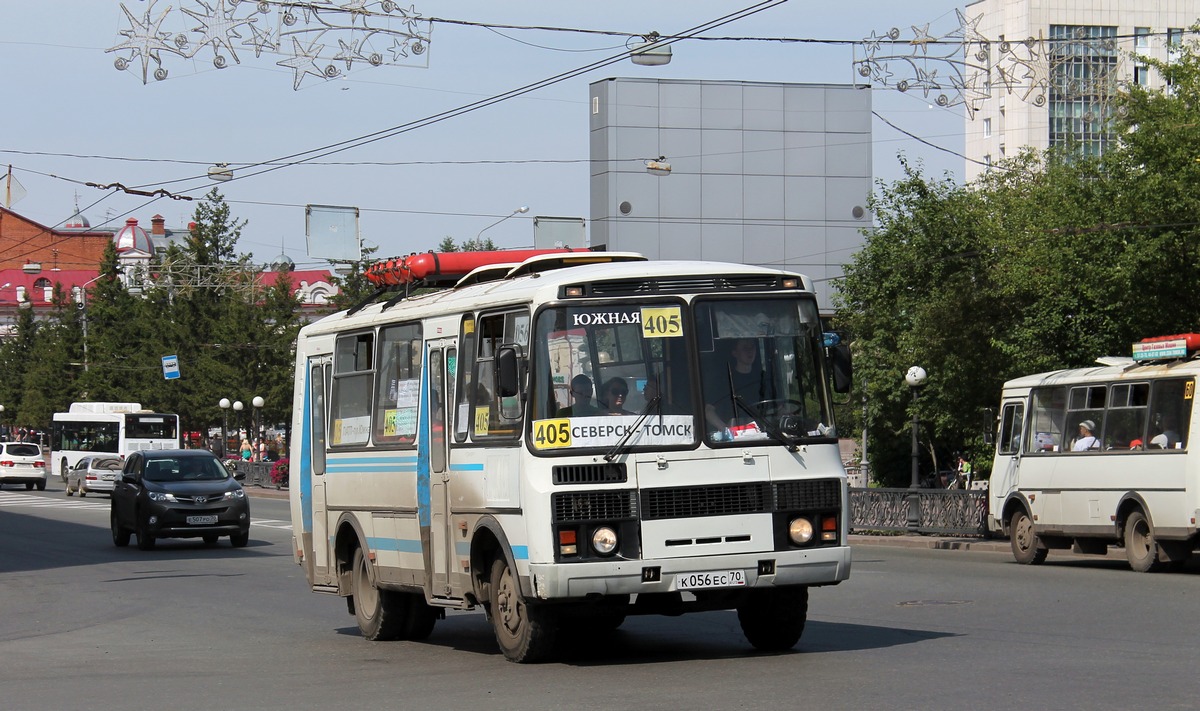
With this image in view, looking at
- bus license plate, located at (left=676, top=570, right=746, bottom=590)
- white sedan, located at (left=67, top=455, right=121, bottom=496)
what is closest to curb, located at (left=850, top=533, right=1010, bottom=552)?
bus license plate, located at (left=676, top=570, right=746, bottom=590)

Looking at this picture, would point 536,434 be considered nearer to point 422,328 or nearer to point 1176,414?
point 422,328

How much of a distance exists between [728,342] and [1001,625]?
444 centimetres

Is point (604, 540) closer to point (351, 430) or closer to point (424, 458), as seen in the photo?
point (424, 458)

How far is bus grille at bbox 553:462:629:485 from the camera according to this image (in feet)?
36.9

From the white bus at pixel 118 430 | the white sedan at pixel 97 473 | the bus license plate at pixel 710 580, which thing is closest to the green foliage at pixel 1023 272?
the bus license plate at pixel 710 580

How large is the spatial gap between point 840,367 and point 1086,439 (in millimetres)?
13969

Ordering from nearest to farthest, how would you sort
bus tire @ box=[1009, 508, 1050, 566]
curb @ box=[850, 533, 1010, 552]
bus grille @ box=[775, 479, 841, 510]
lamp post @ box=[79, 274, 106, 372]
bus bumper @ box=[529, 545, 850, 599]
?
bus bumper @ box=[529, 545, 850, 599] < bus grille @ box=[775, 479, 841, 510] < bus tire @ box=[1009, 508, 1050, 566] < curb @ box=[850, 533, 1010, 552] < lamp post @ box=[79, 274, 106, 372]

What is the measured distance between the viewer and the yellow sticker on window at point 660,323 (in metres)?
11.6

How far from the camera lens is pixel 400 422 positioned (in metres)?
13.8

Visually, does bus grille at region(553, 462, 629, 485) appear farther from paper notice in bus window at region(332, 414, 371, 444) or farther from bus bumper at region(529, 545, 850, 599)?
paper notice in bus window at region(332, 414, 371, 444)

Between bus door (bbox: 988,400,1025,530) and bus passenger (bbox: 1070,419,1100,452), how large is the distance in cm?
166

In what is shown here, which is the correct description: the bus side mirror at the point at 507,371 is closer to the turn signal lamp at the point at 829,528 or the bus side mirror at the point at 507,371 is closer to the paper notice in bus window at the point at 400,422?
the paper notice in bus window at the point at 400,422

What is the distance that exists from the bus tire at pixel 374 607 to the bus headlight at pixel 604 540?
12.5 feet

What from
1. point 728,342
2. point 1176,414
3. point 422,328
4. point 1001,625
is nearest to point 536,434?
point 728,342
